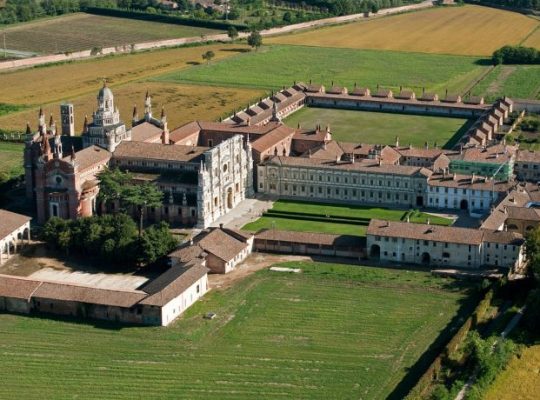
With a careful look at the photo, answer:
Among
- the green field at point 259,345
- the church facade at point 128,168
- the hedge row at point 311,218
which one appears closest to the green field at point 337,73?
the church facade at point 128,168

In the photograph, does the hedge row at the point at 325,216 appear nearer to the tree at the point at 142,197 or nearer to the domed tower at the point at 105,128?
the tree at the point at 142,197

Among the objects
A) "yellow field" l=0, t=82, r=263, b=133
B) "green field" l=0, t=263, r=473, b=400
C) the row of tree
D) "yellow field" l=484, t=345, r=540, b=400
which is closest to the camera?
"yellow field" l=484, t=345, r=540, b=400

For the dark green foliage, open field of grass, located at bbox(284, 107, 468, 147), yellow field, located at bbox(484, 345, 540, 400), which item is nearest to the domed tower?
open field of grass, located at bbox(284, 107, 468, 147)

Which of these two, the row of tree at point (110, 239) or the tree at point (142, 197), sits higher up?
the tree at point (142, 197)

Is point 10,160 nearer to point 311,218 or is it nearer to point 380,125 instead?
point 311,218

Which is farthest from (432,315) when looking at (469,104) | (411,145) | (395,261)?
(469,104)

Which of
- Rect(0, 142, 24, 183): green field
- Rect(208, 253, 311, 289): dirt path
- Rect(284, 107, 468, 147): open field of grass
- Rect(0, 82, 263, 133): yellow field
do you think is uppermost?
Rect(0, 82, 263, 133): yellow field

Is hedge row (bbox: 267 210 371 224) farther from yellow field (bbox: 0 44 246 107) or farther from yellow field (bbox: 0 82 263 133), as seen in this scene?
yellow field (bbox: 0 44 246 107)
